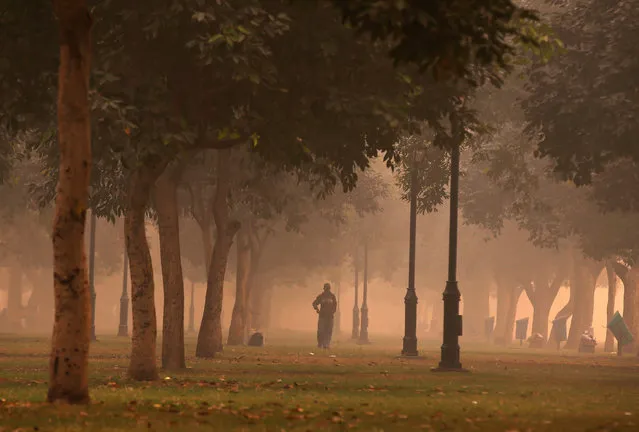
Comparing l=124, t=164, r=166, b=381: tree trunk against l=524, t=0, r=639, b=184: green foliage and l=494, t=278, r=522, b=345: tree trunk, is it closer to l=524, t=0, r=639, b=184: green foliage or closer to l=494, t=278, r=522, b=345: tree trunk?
l=524, t=0, r=639, b=184: green foliage

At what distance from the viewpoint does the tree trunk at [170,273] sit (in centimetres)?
2412

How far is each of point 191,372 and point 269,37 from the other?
7.35 m

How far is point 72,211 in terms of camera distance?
1400 cm

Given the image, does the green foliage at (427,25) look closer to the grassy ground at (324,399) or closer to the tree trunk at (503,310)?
the grassy ground at (324,399)

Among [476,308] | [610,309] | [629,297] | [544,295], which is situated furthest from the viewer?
[476,308]

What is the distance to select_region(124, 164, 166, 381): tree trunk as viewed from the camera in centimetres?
1998

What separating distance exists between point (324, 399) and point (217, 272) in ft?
50.0

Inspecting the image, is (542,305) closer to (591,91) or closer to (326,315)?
(326,315)

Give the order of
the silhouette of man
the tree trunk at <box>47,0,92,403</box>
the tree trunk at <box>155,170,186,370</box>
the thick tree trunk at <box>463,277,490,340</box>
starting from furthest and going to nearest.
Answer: the thick tree trunk at <box>463,277,490,340</box> < the silhouette of man < the tree trunk at <box>155,170,186,370</box> < the tree trunk at <box>47,0,92,403</box>

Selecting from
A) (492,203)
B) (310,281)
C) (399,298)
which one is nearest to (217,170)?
(492,203)

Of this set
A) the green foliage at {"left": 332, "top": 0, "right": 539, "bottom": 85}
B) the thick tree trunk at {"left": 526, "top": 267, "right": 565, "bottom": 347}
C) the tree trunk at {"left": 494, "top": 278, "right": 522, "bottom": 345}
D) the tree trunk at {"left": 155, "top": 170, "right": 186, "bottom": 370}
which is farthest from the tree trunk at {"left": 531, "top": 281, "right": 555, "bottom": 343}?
the green foliage at {"left": 332, "top": 0, "right": 539, "bottom": 85}

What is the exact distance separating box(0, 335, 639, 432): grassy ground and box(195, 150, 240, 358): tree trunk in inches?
106

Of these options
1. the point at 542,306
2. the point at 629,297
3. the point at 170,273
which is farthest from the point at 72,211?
the point at 542,306

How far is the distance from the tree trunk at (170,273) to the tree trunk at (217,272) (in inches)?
250
